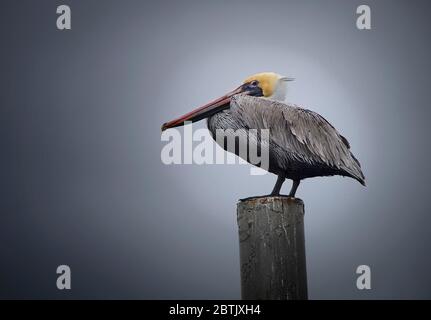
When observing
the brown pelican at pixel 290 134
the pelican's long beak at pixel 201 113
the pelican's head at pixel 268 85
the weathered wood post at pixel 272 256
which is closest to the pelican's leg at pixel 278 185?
the brown pelican at pixel 290 134

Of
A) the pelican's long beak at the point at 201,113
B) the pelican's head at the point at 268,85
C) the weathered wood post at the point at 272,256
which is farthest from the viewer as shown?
the pelican's head at the point at 268,85

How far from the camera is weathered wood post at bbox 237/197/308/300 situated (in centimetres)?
446

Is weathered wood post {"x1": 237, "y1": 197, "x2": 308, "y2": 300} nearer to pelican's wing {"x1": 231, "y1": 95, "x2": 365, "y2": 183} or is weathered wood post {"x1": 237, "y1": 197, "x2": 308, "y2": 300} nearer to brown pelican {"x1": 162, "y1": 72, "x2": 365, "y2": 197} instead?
brown pelican {"x1": 162, "y1": 72, "x2": 365, "y2": 197}

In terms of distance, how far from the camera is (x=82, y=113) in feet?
511

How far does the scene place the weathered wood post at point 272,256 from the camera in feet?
14.6

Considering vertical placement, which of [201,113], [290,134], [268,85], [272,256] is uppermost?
[268,85]

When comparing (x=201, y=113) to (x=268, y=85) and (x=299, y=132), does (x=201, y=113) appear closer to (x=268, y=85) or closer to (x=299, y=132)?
(x=299, y=132)

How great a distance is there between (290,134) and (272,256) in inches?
99.5

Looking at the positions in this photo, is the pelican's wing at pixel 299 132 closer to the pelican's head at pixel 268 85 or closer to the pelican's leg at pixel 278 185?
the pelican's leg at pixel 278 185

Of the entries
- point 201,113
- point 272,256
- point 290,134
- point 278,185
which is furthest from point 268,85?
point 272,256

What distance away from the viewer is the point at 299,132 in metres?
6.80

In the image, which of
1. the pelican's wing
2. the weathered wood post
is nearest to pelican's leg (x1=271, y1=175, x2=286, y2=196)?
the pelican's wing

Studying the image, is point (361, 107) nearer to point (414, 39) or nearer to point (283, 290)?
point (414, 39)
